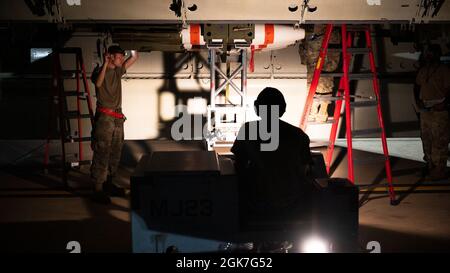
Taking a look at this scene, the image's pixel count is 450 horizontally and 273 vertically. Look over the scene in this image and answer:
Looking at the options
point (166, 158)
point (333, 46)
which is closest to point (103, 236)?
point (166, 158)

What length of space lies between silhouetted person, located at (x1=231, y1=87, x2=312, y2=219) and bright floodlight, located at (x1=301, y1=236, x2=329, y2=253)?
278mm

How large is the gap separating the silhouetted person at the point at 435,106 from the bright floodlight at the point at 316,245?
16.9 ft

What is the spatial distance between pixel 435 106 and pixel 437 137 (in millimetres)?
485

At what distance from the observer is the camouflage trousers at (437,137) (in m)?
8.98

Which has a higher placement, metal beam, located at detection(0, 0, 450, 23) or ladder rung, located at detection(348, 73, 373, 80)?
metal beam, located at detection(0, 0, 450, 23)

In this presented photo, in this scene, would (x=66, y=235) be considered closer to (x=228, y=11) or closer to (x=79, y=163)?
(x=228, y=11)

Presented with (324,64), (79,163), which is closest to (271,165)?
(324,64)

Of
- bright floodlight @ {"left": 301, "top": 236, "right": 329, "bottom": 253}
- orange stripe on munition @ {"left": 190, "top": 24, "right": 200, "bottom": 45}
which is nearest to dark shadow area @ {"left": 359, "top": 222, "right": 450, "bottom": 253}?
bright floodlight @ {"left": 301, "top": 236, "right": 329, "bottom": 253}

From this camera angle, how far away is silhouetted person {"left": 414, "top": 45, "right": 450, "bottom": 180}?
891 cm

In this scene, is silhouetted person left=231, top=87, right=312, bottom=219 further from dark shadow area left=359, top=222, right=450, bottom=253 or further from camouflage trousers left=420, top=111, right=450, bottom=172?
camouflage trousers left=420, top=111, right=450, bottom=172

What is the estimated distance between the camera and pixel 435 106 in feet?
29.5

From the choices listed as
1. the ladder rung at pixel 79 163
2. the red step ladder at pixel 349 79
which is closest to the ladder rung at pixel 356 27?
the red step ladder at pixel 349 79

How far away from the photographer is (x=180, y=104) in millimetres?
12273
